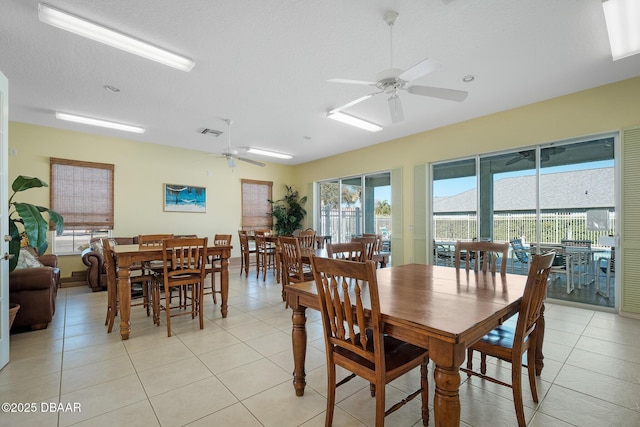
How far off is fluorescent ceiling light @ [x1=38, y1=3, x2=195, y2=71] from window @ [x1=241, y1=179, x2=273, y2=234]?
5006 millimetres

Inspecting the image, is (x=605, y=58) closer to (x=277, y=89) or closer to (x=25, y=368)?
(x=277, y=89)

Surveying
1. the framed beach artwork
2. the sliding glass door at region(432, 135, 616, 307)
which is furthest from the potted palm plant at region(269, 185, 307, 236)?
the sliding glass door at region(432, 135, 616, 307)

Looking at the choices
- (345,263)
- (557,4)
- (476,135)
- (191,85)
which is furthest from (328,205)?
(345,263)

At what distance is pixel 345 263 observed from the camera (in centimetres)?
142

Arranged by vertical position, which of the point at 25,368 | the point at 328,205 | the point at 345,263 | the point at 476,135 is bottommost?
the point at 25,368

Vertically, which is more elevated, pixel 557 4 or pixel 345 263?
pixel 557 4

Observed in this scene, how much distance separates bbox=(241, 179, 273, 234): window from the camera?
315 inches

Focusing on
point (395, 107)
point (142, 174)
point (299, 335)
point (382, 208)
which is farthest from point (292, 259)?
point (142, 174)

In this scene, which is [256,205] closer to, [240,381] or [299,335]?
[240,381]

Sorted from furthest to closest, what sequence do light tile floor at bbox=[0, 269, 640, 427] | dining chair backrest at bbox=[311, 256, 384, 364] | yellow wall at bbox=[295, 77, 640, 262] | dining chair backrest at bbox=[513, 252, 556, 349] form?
yellow wall at bbox=[295, 77, 640, 262]
light tile floor at bbox=[0, 269, 640, 427]
dining chair backrest at bbox=[513, 252, 556, 349]
dining chair backrest at bbox=[311, 256, 384, 364]

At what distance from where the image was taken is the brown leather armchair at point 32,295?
10.00ft

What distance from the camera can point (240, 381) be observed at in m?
2.16

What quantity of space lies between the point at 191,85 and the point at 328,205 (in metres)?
5.03

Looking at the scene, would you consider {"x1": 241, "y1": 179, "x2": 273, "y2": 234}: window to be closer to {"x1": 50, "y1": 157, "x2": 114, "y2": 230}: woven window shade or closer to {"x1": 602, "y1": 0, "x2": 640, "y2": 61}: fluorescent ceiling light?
{"x1": 50, "y1": 157, "x2": 114, "y2": 230}: woven window shade
